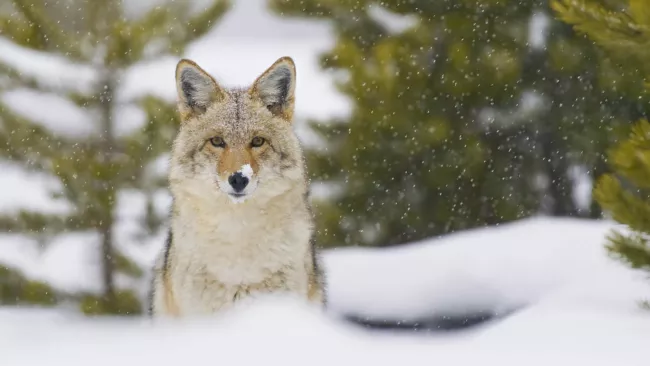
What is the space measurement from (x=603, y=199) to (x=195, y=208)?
2350 mm

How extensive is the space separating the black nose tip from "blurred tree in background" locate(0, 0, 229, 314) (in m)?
4.48

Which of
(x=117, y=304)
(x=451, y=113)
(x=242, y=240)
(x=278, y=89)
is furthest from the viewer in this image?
(x=451, y=113)

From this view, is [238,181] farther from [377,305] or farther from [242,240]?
[377,305]

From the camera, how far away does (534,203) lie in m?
10.7

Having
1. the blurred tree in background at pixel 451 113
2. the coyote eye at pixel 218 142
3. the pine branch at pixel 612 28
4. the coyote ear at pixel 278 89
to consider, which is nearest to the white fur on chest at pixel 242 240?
the coyote eye at pixel 218 142

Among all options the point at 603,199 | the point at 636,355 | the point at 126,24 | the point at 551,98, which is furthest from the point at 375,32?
the point at 636,355

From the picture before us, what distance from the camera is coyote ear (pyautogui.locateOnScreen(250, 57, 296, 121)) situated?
541cm

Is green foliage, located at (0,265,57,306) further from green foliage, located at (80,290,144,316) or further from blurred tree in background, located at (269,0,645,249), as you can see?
blurred tree in background, located at (269,0,645,249)

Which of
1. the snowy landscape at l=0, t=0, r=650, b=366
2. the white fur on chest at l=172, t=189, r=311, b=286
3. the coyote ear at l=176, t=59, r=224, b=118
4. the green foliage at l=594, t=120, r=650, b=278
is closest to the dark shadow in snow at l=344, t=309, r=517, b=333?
the snowy landscape at l=0, t=0, r=650, b=366

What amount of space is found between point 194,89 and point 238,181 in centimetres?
76

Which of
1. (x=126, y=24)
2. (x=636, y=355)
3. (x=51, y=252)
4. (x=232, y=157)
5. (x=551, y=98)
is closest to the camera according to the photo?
(x=636, y=355)

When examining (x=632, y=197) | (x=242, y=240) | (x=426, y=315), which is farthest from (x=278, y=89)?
(x=426, y=315)

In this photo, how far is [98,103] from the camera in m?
9.66

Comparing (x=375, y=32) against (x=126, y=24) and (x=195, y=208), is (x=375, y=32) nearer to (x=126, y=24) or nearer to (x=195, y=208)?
(x=126, y=24)
